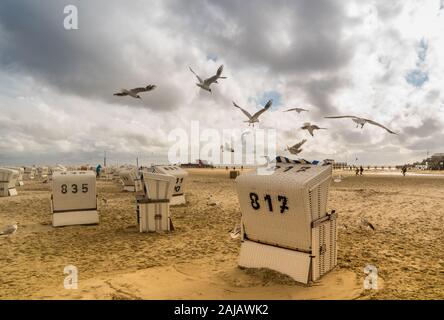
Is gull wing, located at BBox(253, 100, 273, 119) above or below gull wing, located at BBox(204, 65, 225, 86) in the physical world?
below

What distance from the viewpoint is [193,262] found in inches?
316

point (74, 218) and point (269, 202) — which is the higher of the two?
point (269, 202)

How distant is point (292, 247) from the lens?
643cm

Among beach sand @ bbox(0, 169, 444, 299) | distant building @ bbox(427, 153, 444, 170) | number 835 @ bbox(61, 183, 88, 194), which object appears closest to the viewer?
beach sand @ bbox(0, 169, 444, 299)

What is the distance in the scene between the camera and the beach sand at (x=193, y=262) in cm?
597

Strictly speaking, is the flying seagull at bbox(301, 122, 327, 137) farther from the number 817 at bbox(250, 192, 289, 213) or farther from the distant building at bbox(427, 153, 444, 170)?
the distant building at bbox(427, 153, 444, 170)

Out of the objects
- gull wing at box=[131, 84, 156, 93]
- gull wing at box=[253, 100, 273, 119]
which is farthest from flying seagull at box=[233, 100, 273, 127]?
gull wing at box=[131, 84, 156, 93]

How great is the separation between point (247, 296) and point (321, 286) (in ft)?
4.87

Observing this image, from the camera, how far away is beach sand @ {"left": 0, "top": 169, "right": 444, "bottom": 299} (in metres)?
5.97

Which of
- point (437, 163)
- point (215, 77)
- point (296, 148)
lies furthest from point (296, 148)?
point (437, 163)

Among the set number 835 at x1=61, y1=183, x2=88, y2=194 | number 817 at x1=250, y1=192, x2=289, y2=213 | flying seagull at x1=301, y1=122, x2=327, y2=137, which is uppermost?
flying seagull at x1=301, y1=122, x2=327, y2=137

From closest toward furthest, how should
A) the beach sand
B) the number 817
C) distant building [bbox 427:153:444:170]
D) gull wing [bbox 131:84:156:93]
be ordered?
the beach sand, the number 817, gull wing [bbox 131:84:156:93], distant building [bbox 427:153:444:170]

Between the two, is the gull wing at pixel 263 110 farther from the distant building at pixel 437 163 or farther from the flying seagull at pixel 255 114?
the distant building at pixel 437 163

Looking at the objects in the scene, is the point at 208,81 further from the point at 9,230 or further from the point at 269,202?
the point at 9,230
